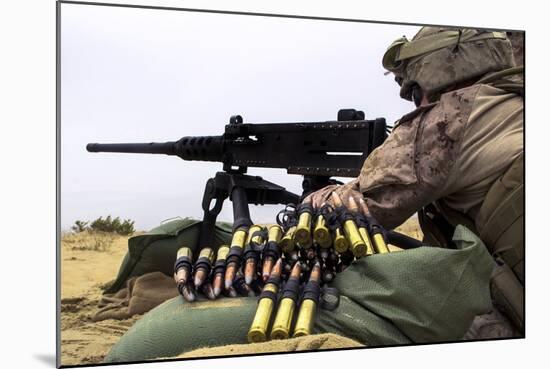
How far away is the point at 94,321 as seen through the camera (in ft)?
11.9

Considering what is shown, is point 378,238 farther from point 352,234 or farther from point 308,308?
point 308,308

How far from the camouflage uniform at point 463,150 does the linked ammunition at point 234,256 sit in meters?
0.65

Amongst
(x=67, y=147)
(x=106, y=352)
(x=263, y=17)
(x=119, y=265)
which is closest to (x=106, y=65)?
(x=67, y=147)

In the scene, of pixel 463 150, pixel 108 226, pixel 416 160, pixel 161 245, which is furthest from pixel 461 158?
pixel 161 245

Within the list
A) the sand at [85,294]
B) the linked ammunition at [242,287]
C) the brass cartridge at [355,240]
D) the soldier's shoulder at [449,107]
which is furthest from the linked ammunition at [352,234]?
the sand at [85,294]

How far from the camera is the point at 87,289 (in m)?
3.51

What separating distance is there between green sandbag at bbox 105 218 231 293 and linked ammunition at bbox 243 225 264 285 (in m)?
0.55

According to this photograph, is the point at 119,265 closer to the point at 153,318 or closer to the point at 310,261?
the point at 153,318

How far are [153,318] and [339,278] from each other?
0.84m

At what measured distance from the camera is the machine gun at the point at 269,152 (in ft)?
12.1

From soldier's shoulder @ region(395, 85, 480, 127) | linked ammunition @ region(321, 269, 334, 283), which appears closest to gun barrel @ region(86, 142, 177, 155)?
linked ammunition @ region(321, 269, 334, 283)

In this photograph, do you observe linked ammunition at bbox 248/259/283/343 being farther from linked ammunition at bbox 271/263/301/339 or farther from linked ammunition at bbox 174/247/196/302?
linked ammunition at bbox 174/247/196/302

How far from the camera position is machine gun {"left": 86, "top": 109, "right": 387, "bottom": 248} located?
3.68 metres

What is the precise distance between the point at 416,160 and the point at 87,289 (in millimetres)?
1736
